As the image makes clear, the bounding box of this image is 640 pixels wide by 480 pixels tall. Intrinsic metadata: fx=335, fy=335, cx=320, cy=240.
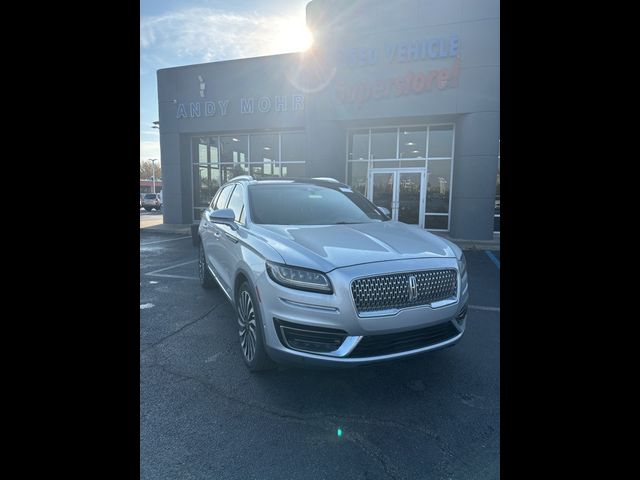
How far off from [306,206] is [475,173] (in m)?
9.54

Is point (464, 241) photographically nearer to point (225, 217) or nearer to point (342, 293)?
point (225, 217)

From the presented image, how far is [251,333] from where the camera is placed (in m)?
3.11

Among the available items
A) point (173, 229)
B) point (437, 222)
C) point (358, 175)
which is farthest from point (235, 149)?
point (437, 222)

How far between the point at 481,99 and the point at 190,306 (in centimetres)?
1104

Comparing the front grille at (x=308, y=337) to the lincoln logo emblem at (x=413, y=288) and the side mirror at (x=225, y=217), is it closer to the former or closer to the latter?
the lincoln logo emblem at (x=413, y=288)

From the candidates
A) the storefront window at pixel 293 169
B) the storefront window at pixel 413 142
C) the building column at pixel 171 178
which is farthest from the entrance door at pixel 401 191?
the building column at pixel 171 178

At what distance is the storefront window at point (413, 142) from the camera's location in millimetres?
12820

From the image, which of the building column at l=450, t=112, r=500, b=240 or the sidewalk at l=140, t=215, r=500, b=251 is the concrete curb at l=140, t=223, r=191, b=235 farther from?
the building column at l=450, t=112, r=500, b=240

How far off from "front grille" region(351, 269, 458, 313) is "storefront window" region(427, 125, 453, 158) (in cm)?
1107

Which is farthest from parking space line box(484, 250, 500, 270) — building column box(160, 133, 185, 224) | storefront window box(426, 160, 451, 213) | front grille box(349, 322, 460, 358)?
building column box(160, 133, 185, 224)

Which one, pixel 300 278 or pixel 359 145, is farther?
pixel 359 145
